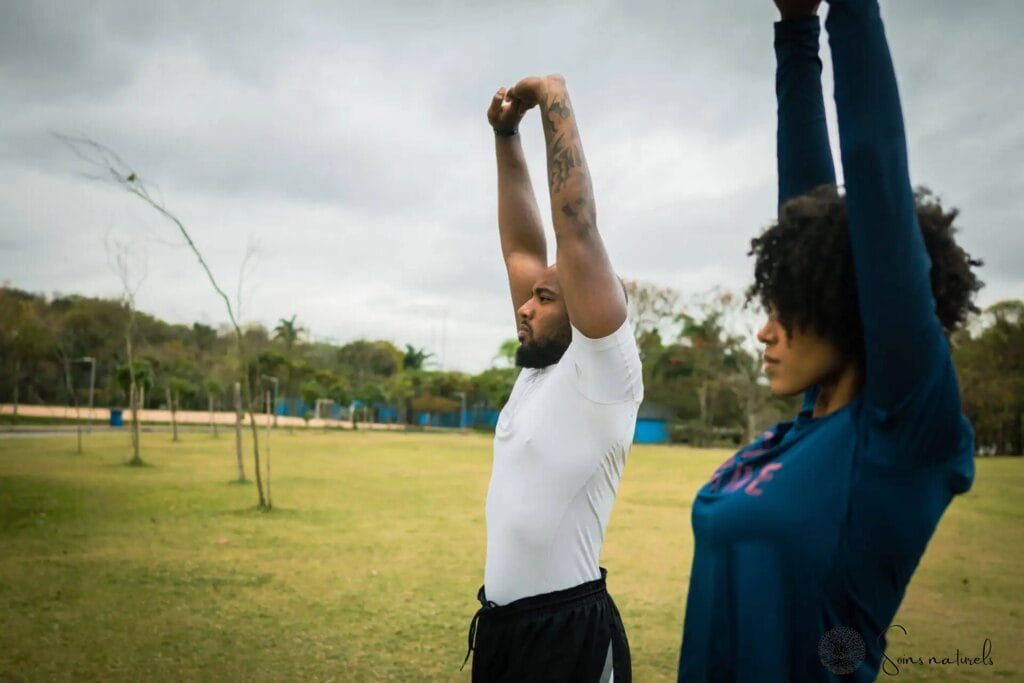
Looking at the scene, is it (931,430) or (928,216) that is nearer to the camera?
(931,430)

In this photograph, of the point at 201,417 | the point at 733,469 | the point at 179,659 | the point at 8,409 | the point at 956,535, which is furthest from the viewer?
the point at 201,417

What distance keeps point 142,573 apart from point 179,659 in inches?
109

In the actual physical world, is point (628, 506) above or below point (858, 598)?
below

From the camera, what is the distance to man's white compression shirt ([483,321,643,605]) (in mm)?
1839

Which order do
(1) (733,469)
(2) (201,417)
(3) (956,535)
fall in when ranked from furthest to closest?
(2) (201,417), (3) (956,535), (1) (733,469)

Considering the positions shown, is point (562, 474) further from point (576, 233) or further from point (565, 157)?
point (565, 157)

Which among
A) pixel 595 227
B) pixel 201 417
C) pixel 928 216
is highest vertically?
pixel 595 227

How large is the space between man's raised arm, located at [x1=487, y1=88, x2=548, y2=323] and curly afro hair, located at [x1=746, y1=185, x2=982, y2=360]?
135 cm

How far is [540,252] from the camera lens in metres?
2.52

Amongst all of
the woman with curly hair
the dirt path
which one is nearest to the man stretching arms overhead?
the woman with curly hair

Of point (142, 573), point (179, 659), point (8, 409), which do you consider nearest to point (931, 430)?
point (179, 659)

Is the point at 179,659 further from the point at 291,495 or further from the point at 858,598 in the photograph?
the point at 291,495

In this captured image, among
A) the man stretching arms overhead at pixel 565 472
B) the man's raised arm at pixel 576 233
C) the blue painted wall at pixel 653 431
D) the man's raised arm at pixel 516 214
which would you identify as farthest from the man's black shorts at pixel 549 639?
the blue painted wall at pixel 653 431

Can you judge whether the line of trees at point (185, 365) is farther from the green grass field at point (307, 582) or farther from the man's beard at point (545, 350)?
the man's beard at point (545, 350)
